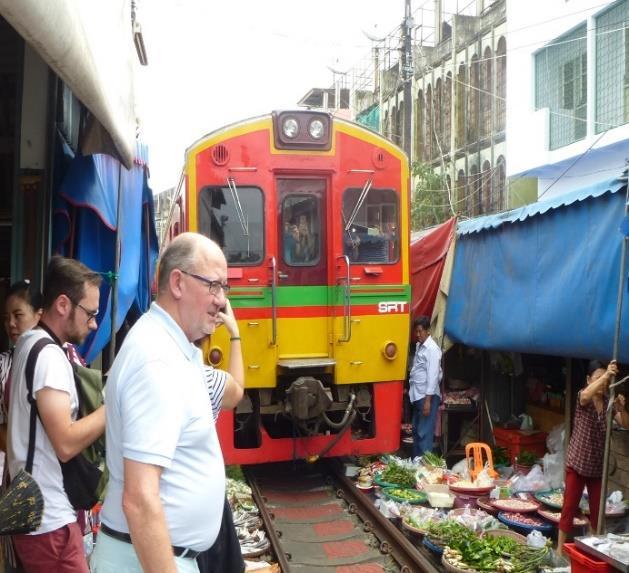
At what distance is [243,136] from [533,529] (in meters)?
4.39

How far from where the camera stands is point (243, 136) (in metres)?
7.06

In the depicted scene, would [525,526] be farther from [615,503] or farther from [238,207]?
[238,207]

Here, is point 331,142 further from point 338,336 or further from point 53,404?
point 53,404

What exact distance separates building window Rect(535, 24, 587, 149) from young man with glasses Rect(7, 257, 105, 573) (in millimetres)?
11912

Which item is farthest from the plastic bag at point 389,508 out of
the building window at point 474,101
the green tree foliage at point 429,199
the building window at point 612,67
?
the building window at point 474,101

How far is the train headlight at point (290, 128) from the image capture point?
23.4ft

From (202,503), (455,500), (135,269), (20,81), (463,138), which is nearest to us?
(202,503)

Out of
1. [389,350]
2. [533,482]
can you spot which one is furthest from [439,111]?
[533,482]

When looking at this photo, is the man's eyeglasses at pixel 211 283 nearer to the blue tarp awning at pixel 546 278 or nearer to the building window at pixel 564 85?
the blue tarp awning at pixel 546 278

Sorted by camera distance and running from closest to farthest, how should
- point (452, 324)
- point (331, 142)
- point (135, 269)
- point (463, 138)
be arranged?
1. point (135, 269)
2. point (331, 142)
3. point (452, 324)
4. point (463, 138)

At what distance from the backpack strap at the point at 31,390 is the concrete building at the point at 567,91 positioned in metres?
10.0

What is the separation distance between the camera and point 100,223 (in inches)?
187

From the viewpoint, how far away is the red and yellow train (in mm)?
6965

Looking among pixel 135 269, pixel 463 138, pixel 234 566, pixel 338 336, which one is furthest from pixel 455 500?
pixel 463 138
